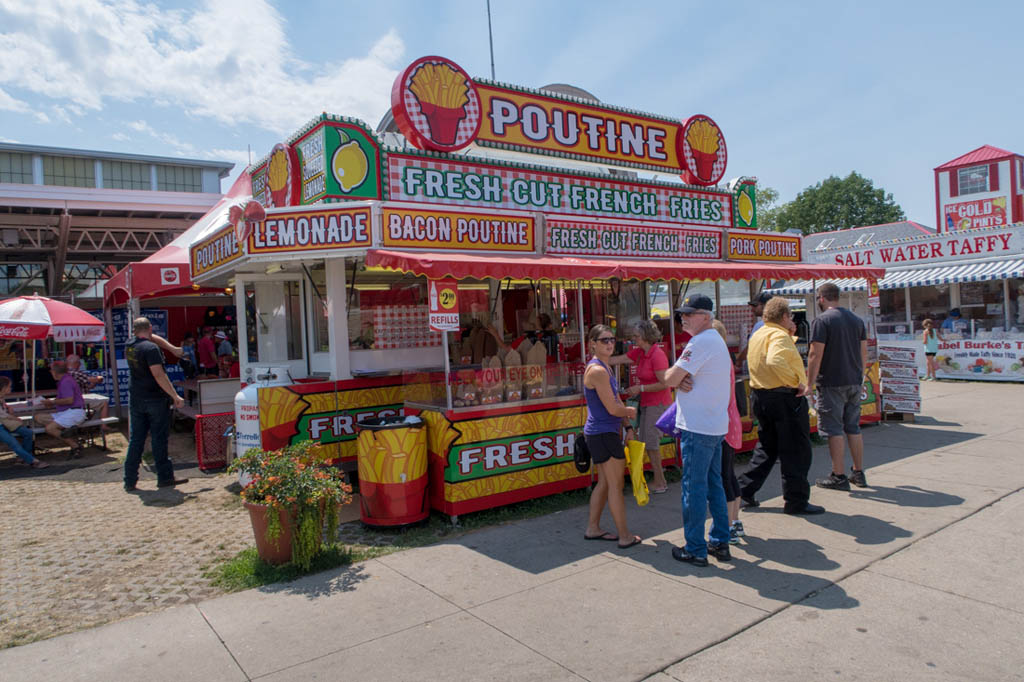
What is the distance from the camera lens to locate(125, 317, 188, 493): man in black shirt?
757 cm

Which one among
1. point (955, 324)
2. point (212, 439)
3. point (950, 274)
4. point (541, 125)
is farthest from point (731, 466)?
point (950, 274)

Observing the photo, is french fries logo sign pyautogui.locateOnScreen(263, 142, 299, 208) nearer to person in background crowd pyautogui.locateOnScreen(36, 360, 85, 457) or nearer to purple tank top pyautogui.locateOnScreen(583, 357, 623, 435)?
person in background crowd pyautogui.locateOnScreen(36, 360, 85, 457)

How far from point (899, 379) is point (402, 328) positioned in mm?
7585

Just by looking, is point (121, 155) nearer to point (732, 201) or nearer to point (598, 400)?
point (732, 201)

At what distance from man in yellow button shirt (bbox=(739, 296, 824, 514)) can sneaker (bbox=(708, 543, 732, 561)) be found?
1.02 m

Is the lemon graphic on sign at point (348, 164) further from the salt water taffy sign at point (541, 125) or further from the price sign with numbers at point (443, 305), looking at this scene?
the price sign with numbers at point (443, 305)

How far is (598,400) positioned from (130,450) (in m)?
5.78

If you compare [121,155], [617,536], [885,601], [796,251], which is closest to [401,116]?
[617,536]

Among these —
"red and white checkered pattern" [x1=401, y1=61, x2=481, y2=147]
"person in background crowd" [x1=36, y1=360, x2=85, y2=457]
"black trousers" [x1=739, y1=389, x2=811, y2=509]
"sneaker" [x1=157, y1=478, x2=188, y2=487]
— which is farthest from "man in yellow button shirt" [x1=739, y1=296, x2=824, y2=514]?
"person in background crowd" [x1=36, y1=360, x2=85, y2=457]

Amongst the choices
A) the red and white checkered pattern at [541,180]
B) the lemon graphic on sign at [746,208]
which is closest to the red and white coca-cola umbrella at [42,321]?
the red and white checkered pattern at [541,180]

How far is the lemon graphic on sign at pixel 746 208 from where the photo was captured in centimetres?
1166

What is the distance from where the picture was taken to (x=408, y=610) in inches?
164

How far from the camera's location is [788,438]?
5660 mm

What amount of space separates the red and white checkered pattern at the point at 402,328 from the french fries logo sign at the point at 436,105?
6.52ft
